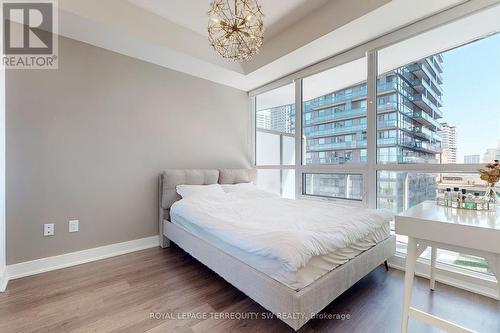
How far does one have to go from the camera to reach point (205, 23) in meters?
2.86

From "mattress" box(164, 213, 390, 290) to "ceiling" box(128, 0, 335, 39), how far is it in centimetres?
240

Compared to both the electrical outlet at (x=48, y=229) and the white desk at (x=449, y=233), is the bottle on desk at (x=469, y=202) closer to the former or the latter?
the white desk at (x=449, y=233)

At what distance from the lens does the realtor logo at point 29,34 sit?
2.21 meters

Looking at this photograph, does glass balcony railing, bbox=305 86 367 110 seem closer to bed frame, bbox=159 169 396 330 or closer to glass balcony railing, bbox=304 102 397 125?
glass balcony railing, bbox=304 102 397 125

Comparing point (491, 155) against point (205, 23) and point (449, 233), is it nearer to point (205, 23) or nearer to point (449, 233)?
point (449, 233)

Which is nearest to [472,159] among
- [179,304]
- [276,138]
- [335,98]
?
[335,98]

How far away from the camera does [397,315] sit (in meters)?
1.69

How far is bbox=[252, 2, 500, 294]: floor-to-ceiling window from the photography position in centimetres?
211

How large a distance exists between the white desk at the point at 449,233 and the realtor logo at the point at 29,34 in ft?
11.3

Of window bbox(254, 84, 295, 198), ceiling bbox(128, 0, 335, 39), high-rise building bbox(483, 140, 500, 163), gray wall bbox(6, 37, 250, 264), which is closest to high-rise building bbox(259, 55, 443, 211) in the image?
high-rise building bbox(483, 140, 500, 163)

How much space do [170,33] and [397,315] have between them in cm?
363

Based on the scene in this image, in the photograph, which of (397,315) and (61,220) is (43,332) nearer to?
(61,220)

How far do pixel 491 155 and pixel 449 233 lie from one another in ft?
5.08

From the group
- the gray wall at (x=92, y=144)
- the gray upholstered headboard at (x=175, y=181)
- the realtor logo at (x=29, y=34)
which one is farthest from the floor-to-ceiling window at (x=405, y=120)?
the realtor logo at (x=29, y=34)
